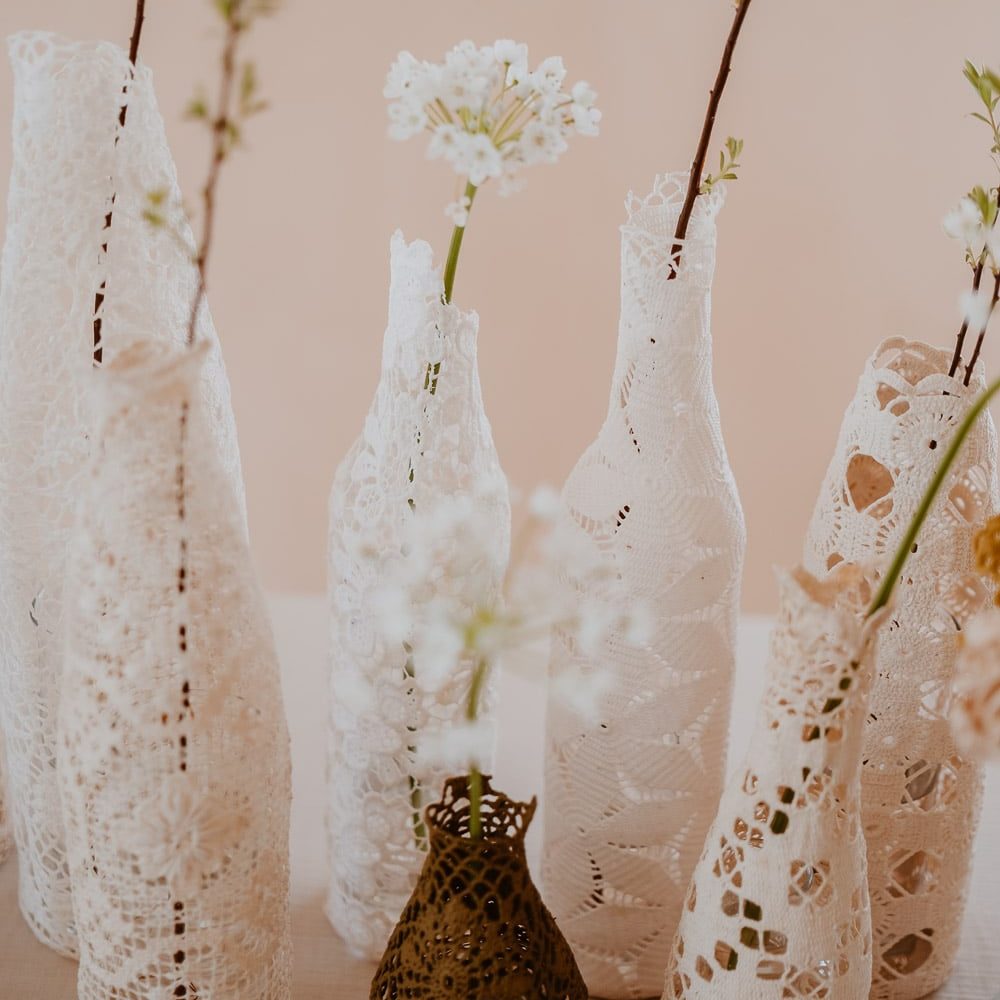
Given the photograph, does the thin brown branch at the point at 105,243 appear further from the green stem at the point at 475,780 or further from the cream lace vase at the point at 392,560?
the green stem at the point at 475,780

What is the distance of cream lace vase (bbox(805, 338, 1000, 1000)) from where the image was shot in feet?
2.12

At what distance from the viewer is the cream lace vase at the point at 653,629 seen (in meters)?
0.64

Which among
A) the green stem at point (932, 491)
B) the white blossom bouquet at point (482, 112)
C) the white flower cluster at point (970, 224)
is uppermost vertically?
the white blossom bouquet at point (482, 112)

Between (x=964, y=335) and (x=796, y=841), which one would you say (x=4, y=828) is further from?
(x=964, y=335)

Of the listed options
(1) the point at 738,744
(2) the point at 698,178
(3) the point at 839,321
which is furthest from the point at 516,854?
(3) the point at 839,321

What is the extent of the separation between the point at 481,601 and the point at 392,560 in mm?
110

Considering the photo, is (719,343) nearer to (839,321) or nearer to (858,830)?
(839,321)

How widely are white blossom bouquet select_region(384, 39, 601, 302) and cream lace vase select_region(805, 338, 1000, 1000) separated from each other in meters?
0.25

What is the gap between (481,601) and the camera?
554mm

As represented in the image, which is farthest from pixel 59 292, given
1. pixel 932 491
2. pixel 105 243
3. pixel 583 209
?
pixel 583 209

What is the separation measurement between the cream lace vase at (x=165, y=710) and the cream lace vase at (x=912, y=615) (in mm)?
332

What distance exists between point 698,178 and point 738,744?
554 mm

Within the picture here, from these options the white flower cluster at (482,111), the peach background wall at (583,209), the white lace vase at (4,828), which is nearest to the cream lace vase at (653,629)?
the white flower cluster at (482,111)

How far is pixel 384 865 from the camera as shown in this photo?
72cm
